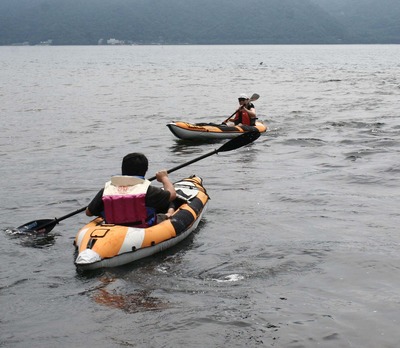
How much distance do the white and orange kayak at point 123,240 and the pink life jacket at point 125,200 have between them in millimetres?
142

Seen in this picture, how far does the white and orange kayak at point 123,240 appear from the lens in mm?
7645

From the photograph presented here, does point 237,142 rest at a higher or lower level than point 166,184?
higher

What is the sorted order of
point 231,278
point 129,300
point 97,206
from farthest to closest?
point 97,206, point 231,278, point 129,300

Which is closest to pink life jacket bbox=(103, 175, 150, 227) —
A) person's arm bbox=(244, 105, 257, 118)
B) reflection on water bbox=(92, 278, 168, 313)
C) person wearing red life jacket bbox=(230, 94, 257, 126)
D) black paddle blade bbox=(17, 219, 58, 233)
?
reflection on water bbox=(92, 278, 168, 313)

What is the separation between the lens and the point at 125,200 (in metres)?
8.03

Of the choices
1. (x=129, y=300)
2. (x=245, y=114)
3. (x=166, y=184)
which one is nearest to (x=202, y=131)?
(x=245, y=114)

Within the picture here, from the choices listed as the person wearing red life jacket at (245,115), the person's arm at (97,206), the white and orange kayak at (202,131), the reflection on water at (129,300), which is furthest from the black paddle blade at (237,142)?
the person wearing red life jacket at (245,115)

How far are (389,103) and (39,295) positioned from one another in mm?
22805

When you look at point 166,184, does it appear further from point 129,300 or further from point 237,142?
point 237,142

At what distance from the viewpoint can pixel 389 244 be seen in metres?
8.70

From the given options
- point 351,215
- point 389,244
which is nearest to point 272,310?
point 389,244

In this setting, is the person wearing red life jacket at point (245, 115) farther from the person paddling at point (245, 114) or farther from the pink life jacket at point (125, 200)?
the pink life jacket at point (125, 200)

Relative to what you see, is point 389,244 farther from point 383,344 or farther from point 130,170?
point 130,170

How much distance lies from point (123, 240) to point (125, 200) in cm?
51
